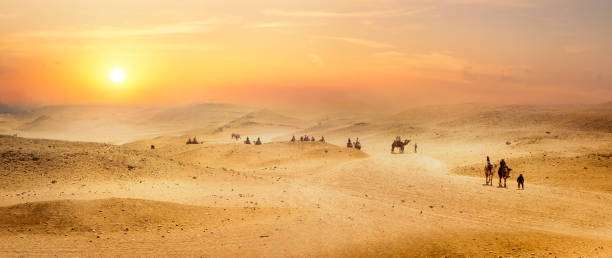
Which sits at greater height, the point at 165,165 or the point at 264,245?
the point at 165,165

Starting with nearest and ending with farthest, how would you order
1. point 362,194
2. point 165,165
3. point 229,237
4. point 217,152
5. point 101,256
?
point 101,256 < point 229,237 < point 362,194 < point 165,165 < point 217,152

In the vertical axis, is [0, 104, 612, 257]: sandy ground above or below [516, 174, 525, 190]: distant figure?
below

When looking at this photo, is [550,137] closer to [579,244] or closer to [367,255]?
[579,244]

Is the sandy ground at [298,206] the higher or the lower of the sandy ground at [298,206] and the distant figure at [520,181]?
the lower

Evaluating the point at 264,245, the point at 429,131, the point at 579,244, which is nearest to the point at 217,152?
the point at 264,245

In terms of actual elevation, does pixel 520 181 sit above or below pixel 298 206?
above

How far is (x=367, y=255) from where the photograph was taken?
43.3 feet

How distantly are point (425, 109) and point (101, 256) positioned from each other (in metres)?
101

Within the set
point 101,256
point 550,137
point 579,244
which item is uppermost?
point 550,137

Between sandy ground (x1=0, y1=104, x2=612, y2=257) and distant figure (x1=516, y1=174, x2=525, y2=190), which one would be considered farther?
distant figure (x1=516, y1=174, x2=525, y2=190)

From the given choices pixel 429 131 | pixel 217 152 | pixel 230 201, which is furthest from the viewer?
pixel 429 131

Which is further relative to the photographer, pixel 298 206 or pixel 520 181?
pixel 520 181

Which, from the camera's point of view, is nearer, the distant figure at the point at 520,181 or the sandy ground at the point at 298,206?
the sandy ground at the point at 298,206

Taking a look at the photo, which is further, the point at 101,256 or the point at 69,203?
the point at 69,203
